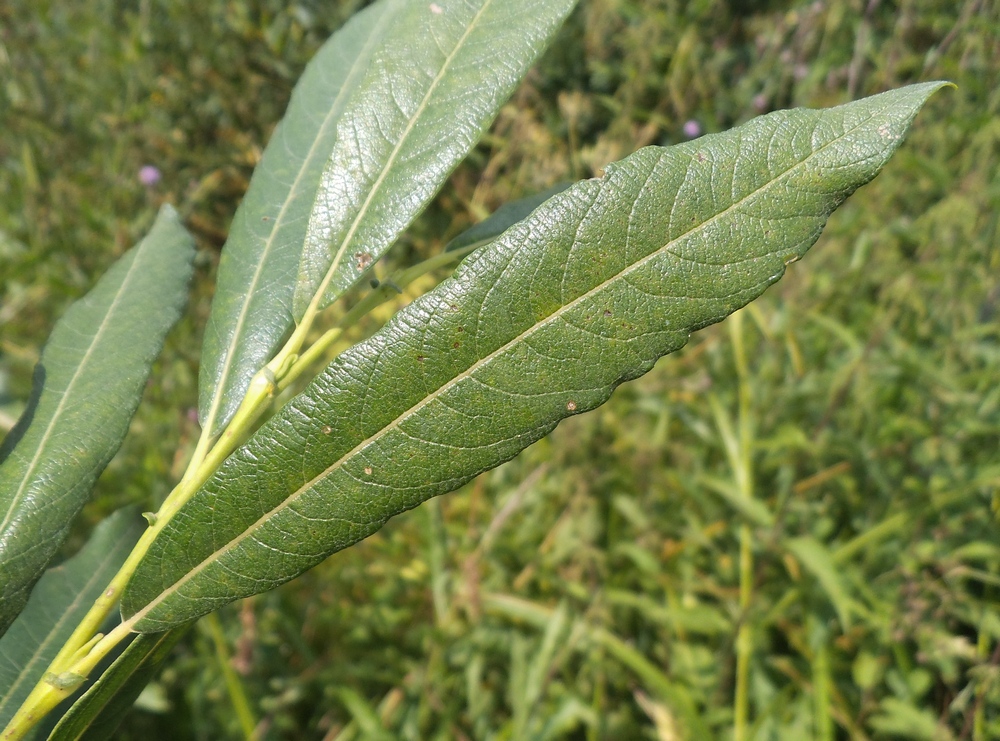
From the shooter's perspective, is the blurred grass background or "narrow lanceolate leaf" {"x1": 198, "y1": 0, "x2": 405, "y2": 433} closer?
"narrow lanceolate leaf" {"x1": 198, "y1": 0, "x2": 405, "y2": 433}

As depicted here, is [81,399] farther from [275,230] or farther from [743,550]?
[743,550]

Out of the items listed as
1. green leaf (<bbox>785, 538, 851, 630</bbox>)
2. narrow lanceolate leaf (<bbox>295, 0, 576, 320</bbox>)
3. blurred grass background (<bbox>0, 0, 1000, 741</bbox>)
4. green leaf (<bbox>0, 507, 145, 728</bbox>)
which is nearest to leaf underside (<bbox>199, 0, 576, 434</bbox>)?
narrow lanceolate leaf (<bbox>295, 0, 576, 320</bbox>)

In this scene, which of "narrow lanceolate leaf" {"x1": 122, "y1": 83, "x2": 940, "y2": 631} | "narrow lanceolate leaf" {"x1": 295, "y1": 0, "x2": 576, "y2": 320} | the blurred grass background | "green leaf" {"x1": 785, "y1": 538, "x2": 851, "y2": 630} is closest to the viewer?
"narrow lanceolate leaf" {"x1": 122, "y1": 83, "x2": 940, "y2": 631}

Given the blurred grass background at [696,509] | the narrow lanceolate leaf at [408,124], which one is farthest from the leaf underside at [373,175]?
the blurred grass background at [696,509]

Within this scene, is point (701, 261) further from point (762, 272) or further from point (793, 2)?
point (793, 2)

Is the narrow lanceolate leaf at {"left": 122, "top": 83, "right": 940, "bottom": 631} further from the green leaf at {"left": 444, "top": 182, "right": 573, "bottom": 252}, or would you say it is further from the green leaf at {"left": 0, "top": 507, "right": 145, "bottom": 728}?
the green leaf at {"left": 0, "top": 507, "right": 145, "bottom": 728}

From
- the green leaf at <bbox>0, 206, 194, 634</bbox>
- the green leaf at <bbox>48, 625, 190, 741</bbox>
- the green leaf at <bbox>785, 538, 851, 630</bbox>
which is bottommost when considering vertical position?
the green leaf at <bbox>48, 625, 190, 741</bbox>

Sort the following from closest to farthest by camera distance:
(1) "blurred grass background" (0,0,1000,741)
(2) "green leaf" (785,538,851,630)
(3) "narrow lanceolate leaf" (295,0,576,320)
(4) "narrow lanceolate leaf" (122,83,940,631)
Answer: (4) "narrow lanceolate leaf" (122,83,940,631) → (3) "narrow lanceolate leaf" (295,0,576,320) → (2) "green leaf" (785,538,851,630) → (1) "blurred grass background" (0,0,1000,741)
